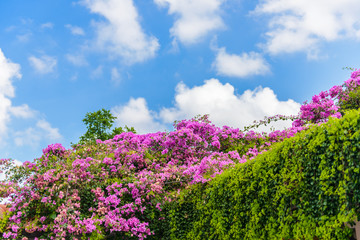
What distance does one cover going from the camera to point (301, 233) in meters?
5.69

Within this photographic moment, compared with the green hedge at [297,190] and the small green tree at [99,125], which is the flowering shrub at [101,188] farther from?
the small green tree at [99,125]

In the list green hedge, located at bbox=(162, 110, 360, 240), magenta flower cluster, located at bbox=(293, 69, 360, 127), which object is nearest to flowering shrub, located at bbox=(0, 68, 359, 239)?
green hedge, located at bbox=(162, 110, 360, 240)

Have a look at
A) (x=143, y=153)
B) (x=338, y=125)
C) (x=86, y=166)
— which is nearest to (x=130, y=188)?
(x=86, y=166)

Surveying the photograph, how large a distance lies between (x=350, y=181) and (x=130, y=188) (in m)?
8.08

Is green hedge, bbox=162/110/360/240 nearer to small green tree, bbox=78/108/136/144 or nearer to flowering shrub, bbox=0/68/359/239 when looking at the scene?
flowering shrub, bbox=0/68/359/239

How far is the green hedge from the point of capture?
4848 millimetres

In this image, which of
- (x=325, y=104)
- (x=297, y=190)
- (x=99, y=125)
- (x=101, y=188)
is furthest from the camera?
(x=99, y=125)

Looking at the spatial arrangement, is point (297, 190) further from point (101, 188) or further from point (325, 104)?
point (325, 104)

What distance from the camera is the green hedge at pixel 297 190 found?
4848 mm

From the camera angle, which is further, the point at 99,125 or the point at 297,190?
the point at 99,125

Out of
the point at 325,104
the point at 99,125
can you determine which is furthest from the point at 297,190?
the point at 99,125

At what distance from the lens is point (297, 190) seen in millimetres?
5801

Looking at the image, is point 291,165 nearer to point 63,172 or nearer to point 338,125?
point 338,125

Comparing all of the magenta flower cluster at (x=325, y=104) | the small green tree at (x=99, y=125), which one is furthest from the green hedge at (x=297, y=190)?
the small green tree at (x=99, y=125)
